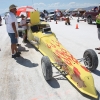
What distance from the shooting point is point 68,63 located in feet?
15.8

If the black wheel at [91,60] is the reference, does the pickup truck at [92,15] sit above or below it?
above

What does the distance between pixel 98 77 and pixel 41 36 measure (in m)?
3.05

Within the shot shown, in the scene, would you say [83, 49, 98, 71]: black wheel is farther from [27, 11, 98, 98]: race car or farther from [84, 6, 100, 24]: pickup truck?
[84, 6, 100, 24]: pickup truck

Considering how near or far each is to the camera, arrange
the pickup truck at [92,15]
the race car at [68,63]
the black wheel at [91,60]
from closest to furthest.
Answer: the race car at [68,63] < the black wheel at [91,60] < the pickup truck at [92,15]

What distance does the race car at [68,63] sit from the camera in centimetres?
405

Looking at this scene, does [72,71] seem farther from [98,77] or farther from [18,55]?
[18,55]

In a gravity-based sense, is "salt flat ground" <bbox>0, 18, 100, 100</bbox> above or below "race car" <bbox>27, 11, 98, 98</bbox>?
below

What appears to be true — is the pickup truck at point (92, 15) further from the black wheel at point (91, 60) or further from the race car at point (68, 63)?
the black wheel at point (91, 60)

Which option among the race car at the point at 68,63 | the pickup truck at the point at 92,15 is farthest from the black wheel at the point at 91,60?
the pickup truck at the point at 92,15

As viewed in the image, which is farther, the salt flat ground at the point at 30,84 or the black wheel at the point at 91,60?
the black wheel at the point at 91,60

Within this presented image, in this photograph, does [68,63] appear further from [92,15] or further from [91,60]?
[92,15]

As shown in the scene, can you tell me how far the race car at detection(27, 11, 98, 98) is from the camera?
405 centimetres

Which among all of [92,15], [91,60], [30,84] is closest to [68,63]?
[91,60]

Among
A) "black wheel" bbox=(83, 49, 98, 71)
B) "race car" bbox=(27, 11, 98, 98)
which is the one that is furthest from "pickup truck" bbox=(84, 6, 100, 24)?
"black wheel" bbox=(83, 49, 98, 71)
